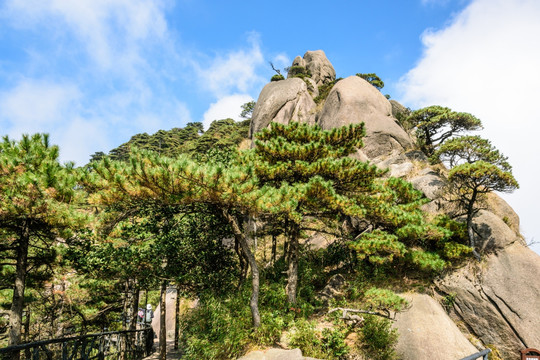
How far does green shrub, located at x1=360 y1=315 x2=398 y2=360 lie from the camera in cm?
780

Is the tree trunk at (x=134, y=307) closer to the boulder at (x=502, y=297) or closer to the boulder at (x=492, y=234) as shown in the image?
the boulder at (x=502, y=297)

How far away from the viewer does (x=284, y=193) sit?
7453mm

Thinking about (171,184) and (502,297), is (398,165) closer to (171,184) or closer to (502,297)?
(502,297)

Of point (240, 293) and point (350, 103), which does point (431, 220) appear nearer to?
point (240, 293)

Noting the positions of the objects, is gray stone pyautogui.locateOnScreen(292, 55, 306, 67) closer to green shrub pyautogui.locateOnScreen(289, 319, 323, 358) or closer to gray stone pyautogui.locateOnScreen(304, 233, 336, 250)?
gray stone pyautogui.locateOnScreen(304, 233, 336, 250)

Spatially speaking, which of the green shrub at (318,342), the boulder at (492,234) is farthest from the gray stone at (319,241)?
the green shrub at (318,342)

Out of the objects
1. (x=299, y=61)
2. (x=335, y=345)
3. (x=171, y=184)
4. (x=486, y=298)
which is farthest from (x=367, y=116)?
(x=299, y=61)

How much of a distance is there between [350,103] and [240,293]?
1706 centimetres

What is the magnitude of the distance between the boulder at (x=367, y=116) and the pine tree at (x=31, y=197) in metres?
17.1


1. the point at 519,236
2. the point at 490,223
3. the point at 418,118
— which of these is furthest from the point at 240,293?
the point at 418,118

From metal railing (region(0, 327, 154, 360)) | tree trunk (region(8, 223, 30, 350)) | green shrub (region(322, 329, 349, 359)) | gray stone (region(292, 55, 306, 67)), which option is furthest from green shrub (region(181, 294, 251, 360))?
gray stone (region(292, 55, 306, 67))

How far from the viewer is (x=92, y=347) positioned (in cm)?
616

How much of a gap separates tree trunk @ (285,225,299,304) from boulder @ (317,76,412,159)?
36.8ft

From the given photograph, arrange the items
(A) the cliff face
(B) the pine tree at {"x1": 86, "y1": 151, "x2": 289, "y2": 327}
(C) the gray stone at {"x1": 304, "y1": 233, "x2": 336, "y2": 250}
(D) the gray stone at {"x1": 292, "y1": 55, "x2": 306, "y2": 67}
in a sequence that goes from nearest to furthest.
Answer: (B) the pine tree at {"x1": 86, "y1": 151, "x2": 289, "y2": 327} < (A) the cliff face < (C) the gray stone at {"x1": 304, "y1": 233, "x2": 336, "y2": 250} < (D) the gray stone at {"x1": 292, "y1": 55, "x2": 306, "y2": 67}
